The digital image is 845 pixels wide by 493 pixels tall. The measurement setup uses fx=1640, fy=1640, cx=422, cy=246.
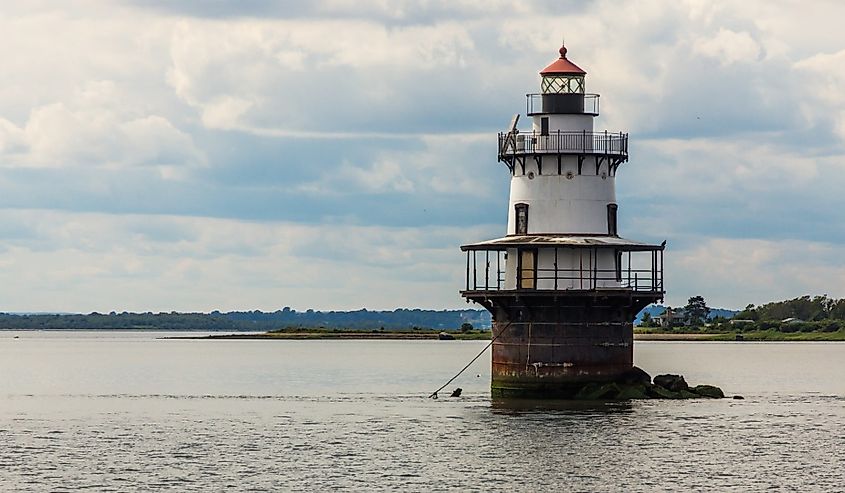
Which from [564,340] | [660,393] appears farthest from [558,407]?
[660,393]

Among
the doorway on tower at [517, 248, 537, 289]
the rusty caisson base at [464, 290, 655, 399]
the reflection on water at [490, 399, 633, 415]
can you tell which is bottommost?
the reflection on water at [490, 399, 633, 415]

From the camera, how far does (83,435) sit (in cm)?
5403

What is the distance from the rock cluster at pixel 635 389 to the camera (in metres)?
57.1

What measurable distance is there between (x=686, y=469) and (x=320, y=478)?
9.98 meters

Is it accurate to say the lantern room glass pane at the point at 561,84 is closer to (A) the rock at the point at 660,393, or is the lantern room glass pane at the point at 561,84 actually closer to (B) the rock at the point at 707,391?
(A) the rock at the point at 660,393

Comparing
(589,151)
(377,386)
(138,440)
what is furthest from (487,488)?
(377,386)

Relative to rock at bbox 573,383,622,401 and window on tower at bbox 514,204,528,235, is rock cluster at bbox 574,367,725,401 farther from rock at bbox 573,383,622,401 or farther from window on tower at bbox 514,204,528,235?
window on tower at bbox 514,204,528,235

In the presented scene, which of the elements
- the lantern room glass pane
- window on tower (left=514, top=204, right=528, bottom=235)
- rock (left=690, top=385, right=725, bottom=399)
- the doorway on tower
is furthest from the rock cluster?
the lantern room glass pane

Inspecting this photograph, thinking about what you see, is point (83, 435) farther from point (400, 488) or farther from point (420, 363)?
point (420, 363)

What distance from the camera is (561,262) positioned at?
57.8 m

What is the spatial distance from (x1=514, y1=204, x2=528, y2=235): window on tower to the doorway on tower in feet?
2.76

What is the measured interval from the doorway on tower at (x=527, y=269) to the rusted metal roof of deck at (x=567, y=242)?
1.88 feet

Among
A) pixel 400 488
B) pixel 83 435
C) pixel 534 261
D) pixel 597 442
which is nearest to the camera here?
pixel 400 488

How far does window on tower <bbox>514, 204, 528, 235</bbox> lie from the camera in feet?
192
